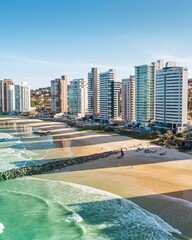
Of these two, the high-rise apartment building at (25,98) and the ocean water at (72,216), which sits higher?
the high-rise apartment building at (25,98)

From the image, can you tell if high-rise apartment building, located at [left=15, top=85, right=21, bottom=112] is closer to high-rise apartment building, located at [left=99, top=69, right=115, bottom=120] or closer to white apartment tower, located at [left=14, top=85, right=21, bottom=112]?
white apartment tower, located at [left=14, top=85, right=21, bottom=112]

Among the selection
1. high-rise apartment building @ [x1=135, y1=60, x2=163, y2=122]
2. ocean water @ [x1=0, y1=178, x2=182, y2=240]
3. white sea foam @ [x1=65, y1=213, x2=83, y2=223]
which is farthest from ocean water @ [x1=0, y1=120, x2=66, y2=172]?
high-rise apartment building @ [x1=135, y1=60, x2=163, y2=122]

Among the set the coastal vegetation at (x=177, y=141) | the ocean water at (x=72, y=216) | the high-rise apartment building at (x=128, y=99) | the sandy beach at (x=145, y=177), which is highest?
the high-rise apartment building at (x=128, y=99)

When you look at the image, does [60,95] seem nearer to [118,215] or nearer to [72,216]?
[72,216]

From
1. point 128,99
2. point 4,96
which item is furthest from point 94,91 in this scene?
point 4,96

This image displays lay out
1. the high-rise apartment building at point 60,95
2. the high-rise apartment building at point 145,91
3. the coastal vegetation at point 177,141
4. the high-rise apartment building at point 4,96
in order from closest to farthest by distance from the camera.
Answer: the coastal vegetation at point 177,141, the high-rise apartment building at point 145,91, the high-rise apartment building at point 60,95, the high-rise apartment building at point 4,96

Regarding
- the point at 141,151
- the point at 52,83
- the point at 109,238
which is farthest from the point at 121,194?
the point at 52,83

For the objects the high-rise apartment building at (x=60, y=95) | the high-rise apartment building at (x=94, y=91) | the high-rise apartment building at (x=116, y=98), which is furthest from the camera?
the high-rise apartment building at (x=60, y=95)

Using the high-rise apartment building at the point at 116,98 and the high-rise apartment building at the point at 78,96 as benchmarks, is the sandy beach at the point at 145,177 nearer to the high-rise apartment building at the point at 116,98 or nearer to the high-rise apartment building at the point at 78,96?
the high-rise apartment building at the point at 116,98

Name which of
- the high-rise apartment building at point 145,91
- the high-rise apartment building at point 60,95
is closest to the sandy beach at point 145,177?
the high-rise apartment building at point 145,91
